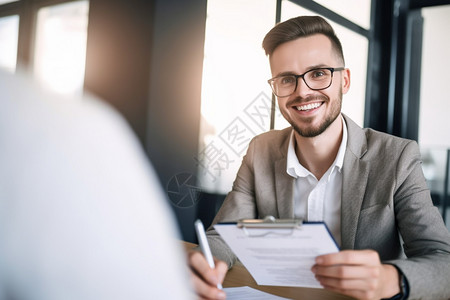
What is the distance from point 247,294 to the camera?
1110 millimetres

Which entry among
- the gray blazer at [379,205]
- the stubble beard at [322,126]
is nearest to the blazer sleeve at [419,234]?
the gray blazer at [379,205]

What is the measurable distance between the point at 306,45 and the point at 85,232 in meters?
1.70

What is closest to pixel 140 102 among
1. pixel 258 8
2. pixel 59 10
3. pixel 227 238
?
pixel 258 8

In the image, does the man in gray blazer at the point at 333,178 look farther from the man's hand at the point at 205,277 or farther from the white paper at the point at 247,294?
the man's hand at the point at 205,277

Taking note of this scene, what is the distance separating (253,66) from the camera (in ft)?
11.4

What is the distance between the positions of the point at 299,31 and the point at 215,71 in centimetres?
151

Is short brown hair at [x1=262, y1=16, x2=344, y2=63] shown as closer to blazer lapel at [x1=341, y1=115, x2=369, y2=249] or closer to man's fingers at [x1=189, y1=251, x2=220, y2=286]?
blazer lapel at [x1=341, y1=115, x2=369, y2=249]

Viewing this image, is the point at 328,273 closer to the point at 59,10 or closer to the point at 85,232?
the point at 85,232

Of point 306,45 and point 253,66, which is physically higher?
point 253,66

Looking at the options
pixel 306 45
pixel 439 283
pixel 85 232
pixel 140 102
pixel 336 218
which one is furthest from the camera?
pixel 140 102

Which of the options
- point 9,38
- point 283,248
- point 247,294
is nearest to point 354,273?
point 283,248

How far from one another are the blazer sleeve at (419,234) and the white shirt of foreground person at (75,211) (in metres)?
0.95

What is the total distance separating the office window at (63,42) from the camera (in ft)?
12.5

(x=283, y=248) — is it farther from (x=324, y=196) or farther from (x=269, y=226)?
(x=324, y=196)
